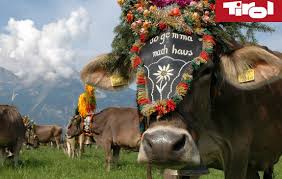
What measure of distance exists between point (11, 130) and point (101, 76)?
10013 mm

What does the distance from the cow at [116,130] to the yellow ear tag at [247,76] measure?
36.0 feet

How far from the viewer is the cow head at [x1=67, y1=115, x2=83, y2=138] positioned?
58.3ft

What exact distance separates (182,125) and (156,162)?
0.40 m

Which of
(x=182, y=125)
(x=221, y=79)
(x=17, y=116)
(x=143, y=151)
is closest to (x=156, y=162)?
(x=143, y=151)

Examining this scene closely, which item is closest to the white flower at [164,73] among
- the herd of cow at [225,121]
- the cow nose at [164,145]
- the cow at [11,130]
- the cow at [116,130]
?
the herd of cow at [225,121]

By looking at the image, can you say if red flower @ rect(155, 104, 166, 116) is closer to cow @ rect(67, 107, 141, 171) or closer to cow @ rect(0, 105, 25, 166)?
cow @ rect(0, 105, 25, 166)

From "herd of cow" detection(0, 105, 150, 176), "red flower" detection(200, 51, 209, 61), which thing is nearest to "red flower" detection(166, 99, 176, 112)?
"red flower" detection(200, 51, 209, 61)

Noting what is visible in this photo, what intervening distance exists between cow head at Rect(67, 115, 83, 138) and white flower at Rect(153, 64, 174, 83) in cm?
1413

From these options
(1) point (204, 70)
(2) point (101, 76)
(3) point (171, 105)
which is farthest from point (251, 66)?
(2) point (101, 76)

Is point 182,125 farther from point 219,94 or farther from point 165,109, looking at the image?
point 219,94

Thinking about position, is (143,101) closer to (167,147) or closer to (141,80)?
(141,80)

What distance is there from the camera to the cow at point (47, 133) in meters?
37.9

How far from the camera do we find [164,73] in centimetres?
378

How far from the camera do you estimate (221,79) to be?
4277 mm
